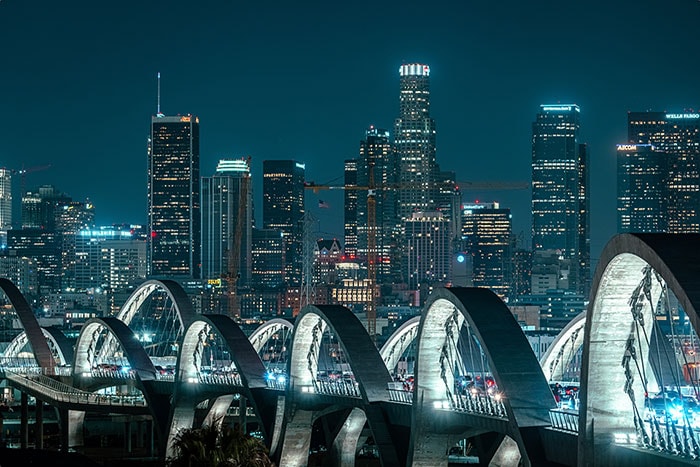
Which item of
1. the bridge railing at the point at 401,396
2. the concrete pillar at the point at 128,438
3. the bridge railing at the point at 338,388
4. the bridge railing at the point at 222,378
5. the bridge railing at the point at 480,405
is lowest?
the concrete pillar at the point at 128,438

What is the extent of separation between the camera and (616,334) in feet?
169

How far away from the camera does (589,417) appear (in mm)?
52656

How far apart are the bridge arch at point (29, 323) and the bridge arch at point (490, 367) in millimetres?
84454

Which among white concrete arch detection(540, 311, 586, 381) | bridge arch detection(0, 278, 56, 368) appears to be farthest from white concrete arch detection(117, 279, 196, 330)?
white concrete arch detection(540, 311, 586, 381)

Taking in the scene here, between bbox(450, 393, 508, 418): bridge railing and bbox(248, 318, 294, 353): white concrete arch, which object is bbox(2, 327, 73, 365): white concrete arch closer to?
bbox(248, 318, 294, 353): white concrete arch

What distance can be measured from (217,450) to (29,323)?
96.0 meters

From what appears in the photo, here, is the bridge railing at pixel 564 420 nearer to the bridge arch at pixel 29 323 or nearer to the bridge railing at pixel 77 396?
the bridge railing at pixel 77 396

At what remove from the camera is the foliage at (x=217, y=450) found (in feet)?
199

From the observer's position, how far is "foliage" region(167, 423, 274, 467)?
60562 mm

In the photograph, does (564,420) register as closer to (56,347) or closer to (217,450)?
(217,450)

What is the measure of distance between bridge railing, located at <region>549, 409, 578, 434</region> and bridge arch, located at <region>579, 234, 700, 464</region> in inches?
213

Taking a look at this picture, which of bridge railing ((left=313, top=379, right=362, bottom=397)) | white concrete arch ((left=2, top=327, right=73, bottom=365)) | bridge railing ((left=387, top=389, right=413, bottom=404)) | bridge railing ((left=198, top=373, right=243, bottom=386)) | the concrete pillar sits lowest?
the concrete pillar

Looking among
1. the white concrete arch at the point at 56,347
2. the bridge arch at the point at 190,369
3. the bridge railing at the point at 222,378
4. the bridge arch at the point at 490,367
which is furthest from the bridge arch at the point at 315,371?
the white concrete arch at the point at 56,347

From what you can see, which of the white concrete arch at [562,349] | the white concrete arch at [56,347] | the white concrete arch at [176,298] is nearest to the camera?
the white concrete arch at [562,349]
